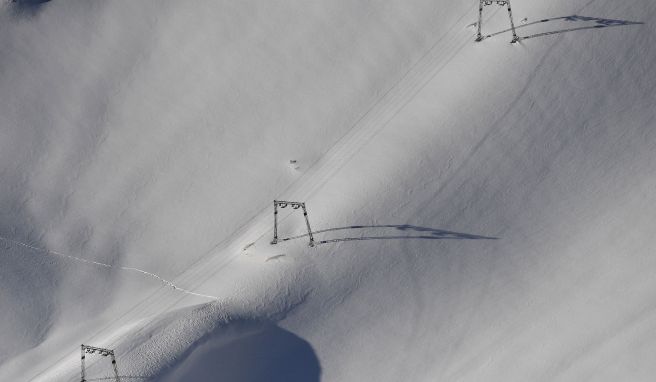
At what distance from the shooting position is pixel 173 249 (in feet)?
179

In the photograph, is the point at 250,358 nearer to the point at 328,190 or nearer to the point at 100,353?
the point at 100,353

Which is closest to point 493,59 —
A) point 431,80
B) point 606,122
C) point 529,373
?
point 431,80

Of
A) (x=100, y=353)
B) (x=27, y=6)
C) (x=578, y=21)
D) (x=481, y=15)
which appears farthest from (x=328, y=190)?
(x=27, y=6)

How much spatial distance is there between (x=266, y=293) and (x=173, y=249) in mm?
6094

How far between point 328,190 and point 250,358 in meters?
10.5

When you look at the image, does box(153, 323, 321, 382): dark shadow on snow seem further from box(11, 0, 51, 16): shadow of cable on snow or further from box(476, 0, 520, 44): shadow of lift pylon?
box(11, 0, 51, 16): shadow of cable on snow

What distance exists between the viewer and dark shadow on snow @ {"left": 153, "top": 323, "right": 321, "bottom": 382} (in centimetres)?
5106

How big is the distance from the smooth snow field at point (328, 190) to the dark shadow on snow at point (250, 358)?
0.11 m

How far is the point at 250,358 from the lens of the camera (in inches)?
2039

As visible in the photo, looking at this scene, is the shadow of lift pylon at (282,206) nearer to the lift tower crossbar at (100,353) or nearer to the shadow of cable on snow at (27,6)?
the lift tower crossbar at (100,353)

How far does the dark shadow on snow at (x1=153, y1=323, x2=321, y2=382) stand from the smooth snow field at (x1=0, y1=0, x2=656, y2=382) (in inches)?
4.2

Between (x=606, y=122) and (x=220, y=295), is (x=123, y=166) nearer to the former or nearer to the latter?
(x=220, y=295)

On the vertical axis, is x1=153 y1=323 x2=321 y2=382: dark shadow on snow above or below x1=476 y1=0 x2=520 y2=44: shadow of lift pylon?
below

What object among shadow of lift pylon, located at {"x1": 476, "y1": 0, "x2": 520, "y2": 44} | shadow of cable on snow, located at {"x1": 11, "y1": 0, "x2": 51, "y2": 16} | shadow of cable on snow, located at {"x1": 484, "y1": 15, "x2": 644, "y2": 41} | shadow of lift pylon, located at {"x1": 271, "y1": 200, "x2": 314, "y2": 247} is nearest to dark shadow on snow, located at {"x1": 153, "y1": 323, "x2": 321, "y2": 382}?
shadow of lift pylon, located at {"x1": 271, "y1": 200, "x2": 314, "y2": 247}
